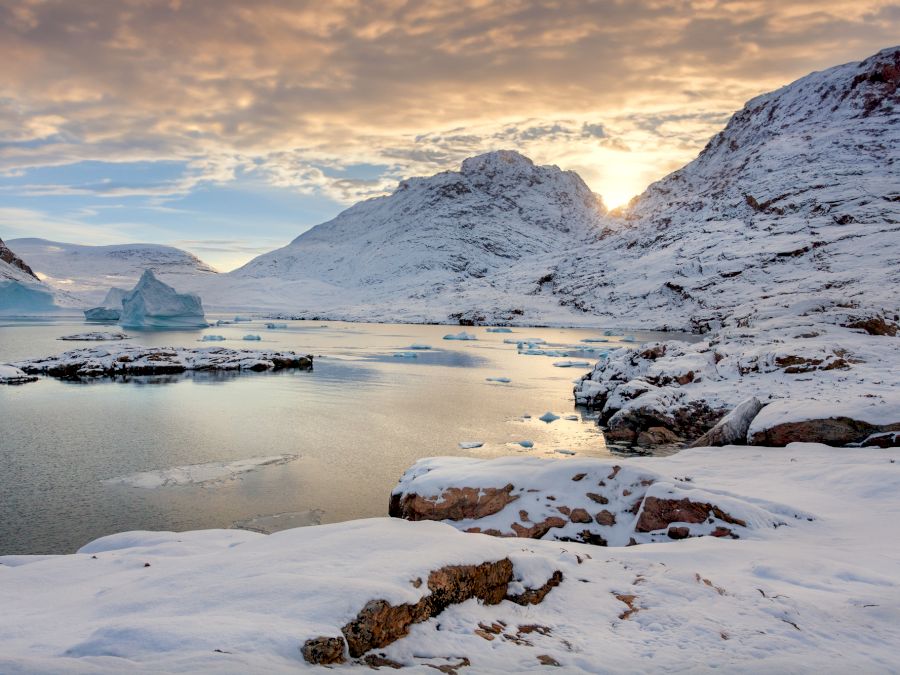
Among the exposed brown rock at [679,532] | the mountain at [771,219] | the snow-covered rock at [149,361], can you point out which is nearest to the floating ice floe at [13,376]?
the snow-covered rock at [149,361]

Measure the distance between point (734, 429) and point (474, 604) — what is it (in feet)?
43.1

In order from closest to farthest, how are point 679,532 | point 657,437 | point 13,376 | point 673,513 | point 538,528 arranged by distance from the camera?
1. point 679,532
2. point 673,513
3. point 538,528
4. point 657,437
5. point 13,376

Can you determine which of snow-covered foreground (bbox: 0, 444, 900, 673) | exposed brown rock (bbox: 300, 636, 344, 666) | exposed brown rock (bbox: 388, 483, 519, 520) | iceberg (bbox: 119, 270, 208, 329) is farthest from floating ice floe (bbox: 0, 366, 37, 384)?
iceberg (bbox: 119, 270, 208, 329)

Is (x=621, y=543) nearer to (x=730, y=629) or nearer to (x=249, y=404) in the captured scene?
(x=730, y=629)

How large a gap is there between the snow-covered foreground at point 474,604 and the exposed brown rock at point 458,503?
112 inches

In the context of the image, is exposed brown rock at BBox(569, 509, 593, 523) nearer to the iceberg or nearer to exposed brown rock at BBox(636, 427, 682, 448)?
exposed brown rock at BBox(636, 427, 682, 448)

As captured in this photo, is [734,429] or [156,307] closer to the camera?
[734,429]

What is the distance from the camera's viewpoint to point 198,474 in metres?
16.6

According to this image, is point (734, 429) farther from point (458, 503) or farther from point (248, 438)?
point (248, 438)

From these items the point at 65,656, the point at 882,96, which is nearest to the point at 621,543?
the point at 65,656

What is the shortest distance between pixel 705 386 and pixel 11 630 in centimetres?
2381

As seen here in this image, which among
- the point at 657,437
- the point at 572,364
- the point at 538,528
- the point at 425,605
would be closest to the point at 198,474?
the point at 538,528

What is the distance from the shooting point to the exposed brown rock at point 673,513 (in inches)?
377

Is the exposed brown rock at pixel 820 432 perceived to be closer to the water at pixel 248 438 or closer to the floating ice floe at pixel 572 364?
the water at pixel 248 438
